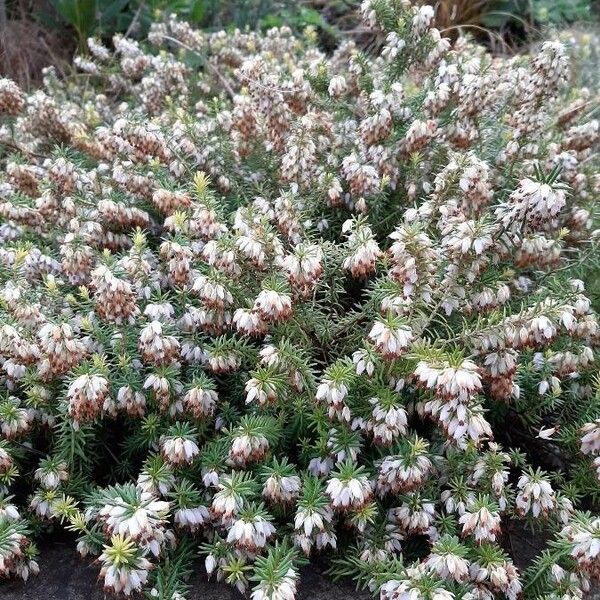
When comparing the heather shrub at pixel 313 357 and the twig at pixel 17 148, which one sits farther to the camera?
the twig at pixel 17 148

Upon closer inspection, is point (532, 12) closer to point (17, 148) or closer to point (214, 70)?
point (214, 70)

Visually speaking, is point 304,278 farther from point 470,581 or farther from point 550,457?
point 550,457

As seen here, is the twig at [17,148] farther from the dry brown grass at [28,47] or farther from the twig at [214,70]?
the dry brown grass at [28,47]

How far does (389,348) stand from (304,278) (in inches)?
15.1

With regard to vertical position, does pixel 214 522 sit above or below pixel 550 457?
below

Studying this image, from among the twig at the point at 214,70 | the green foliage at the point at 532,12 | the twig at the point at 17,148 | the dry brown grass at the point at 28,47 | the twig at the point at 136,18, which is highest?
the green foliage at the point at 532,12

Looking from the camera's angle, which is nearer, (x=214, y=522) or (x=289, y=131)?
(x=214, y=522)

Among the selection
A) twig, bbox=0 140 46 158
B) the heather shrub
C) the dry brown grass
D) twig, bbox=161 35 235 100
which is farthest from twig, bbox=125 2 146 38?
the heather shrub

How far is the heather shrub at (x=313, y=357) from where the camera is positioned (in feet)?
7.14

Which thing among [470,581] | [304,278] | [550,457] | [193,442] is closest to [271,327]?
[304,278]

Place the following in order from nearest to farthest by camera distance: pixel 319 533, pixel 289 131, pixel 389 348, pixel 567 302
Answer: pixel 389 348
pixel 319 533
pixel 567 302
pixel 289 131

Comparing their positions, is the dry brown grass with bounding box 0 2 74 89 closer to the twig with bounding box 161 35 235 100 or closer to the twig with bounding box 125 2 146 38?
the twig with bounding box 125 2 146 38

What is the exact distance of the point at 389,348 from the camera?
6.91 ft

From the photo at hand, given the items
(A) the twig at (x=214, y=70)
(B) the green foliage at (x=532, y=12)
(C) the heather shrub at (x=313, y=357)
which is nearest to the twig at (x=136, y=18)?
(A) the twig at (x=214, y=70)
